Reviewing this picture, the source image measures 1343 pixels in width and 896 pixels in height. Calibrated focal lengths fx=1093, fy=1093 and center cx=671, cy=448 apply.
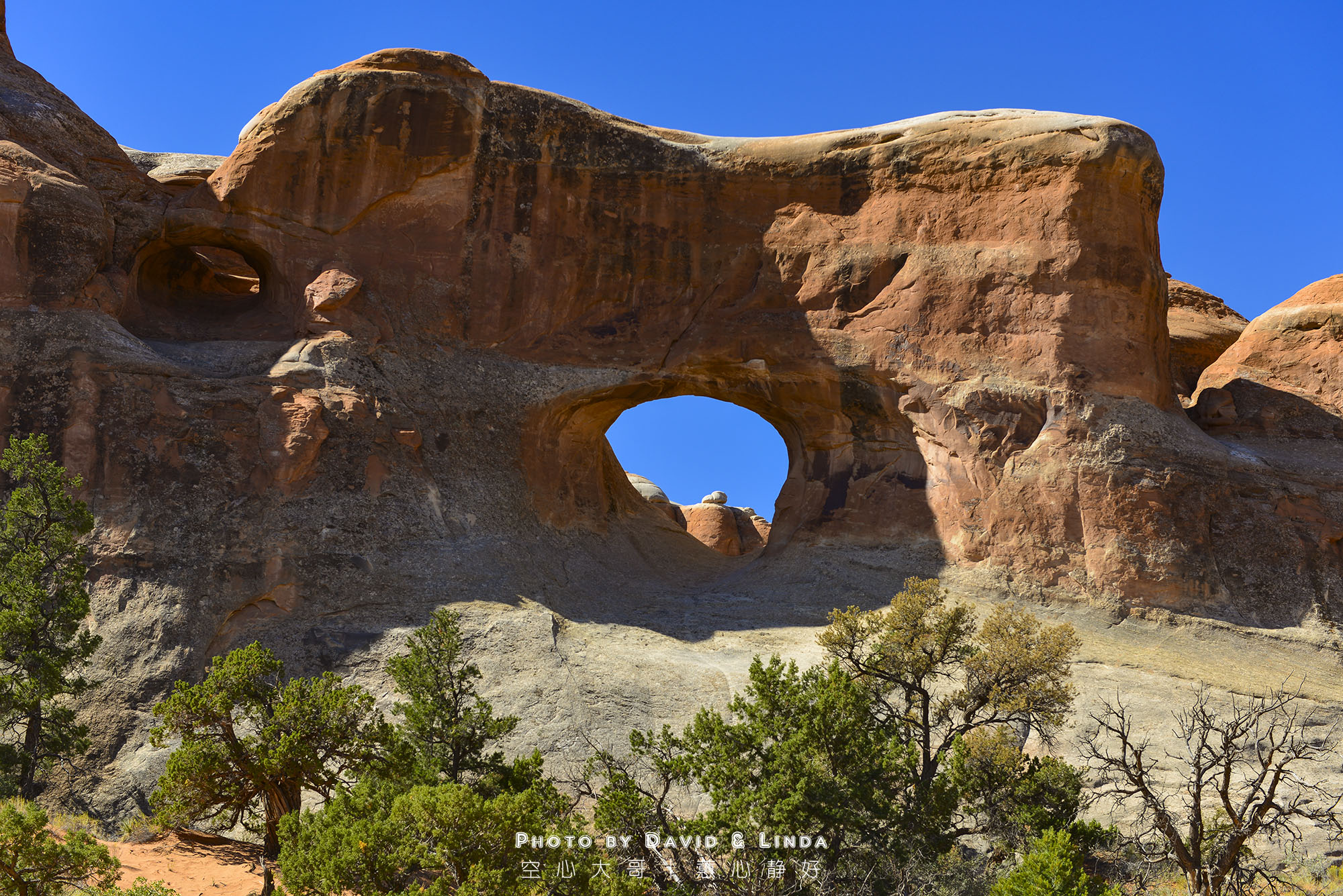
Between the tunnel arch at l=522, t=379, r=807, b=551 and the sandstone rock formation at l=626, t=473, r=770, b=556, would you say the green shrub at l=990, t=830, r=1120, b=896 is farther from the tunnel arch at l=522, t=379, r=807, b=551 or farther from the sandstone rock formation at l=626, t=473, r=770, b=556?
the sandstone rock formation at l=626, t=473, r=770, b=556

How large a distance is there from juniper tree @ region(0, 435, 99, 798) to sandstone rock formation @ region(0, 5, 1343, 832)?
1183 mm

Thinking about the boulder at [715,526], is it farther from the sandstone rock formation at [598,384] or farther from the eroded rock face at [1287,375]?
the eroded rock face at [1287,375]

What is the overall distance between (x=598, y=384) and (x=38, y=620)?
11439 millimetres

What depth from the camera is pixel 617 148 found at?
2436 cm

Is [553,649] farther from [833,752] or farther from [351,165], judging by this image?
[351,165]

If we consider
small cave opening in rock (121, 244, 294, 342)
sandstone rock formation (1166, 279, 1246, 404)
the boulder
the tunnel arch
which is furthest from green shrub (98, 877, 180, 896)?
the boulder

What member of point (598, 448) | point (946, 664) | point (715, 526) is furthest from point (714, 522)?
point (946, 664)

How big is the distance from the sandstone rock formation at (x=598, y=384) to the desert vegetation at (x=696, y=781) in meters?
1.99

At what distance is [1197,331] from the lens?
3266 centimetres

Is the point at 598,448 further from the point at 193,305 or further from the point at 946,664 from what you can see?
the point at 946,664

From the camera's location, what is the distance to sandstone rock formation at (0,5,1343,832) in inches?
782

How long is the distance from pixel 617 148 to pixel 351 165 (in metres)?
5.74

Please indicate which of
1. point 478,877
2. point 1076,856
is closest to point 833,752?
point 1076,856

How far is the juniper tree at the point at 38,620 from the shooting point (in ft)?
53.2
